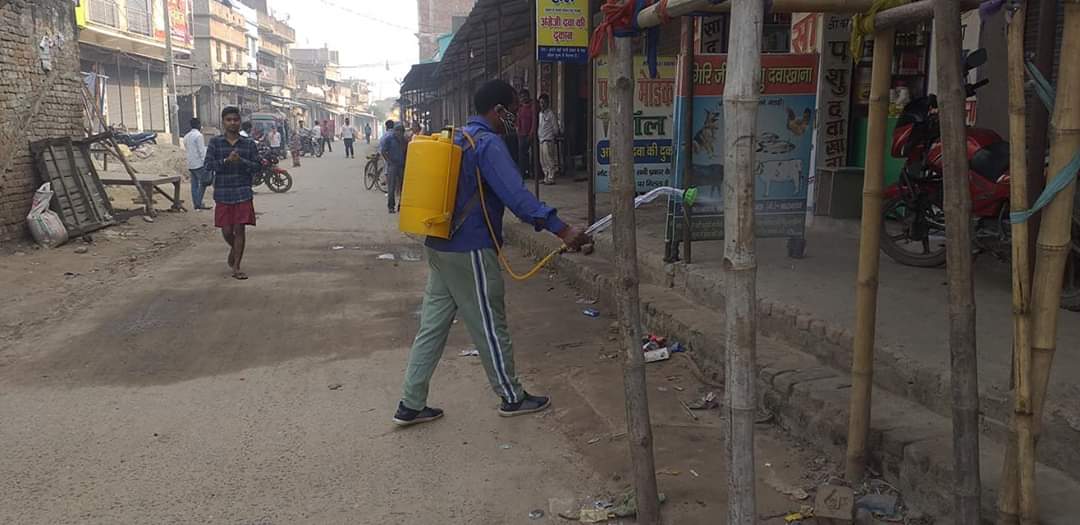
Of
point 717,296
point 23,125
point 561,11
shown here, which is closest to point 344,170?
point 23,125

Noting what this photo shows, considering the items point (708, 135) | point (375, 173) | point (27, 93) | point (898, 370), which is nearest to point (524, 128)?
point (375, 173)

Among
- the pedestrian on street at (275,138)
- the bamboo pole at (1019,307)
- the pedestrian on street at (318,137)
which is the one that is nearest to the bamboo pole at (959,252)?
the bamboo pole at (1019,307)

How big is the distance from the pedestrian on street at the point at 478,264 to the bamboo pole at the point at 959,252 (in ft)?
6.18

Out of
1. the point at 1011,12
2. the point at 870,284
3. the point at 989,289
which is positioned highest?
the point at 1011,12

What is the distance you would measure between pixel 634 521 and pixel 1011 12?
2.16 meters

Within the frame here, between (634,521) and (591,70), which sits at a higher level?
(591,70)

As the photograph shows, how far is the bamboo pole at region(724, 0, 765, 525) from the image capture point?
223 cm

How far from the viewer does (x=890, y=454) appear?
3.17 metres

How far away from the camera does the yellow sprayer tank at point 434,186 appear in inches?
152

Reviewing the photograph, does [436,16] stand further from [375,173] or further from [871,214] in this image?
[871,214]

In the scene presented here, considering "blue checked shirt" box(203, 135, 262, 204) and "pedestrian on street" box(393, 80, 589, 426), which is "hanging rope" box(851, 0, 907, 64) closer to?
"pedestrian on street" box(393, 80, 589, 426)

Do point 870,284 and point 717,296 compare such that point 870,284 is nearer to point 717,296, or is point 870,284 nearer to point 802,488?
point 802,488

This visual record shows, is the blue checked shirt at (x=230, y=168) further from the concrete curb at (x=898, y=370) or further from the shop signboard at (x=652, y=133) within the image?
the concrete curb at (x=898, y=370)

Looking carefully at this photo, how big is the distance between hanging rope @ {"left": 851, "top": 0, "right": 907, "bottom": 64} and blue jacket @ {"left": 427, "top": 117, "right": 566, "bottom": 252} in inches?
58.8
